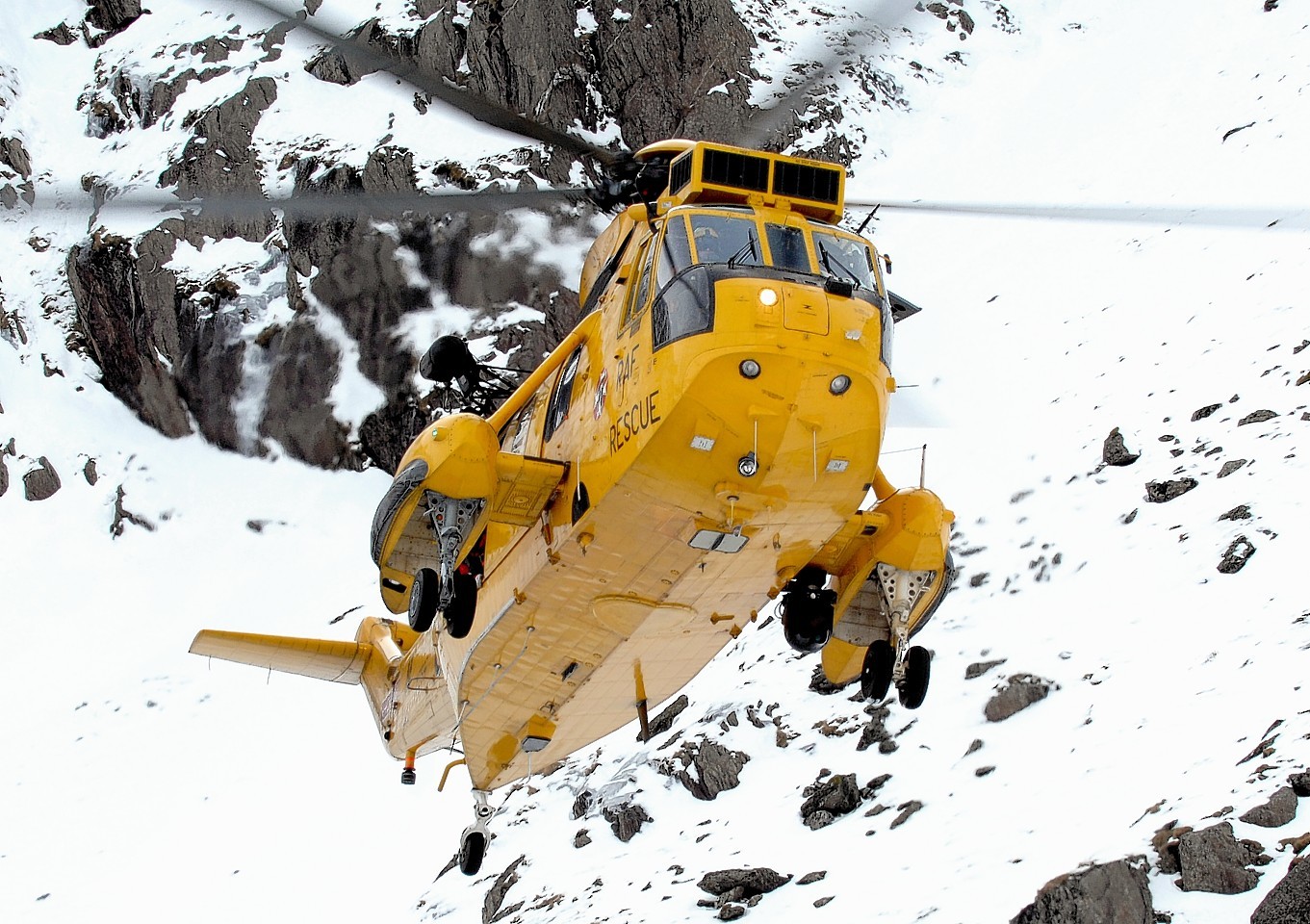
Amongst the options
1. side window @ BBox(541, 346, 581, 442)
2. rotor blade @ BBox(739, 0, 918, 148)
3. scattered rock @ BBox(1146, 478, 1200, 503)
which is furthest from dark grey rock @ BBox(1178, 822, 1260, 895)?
scattered rock @ BBox(1146, 478, 1200, 503)

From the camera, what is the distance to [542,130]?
413 inches

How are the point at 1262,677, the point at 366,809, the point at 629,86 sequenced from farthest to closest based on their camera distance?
the point at 629,86 → the point at 366,809 → the point at 1262,677

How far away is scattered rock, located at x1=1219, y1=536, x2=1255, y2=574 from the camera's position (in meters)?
15.5

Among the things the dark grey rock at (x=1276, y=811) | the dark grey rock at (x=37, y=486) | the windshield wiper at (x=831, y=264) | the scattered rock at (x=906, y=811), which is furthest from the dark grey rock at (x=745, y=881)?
the dark grey rock at (x=37, y=486)

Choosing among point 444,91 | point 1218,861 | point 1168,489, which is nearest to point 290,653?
point 444,91

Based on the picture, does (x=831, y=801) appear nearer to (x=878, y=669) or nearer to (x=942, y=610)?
(x=942, y=610)

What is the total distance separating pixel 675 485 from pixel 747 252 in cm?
187

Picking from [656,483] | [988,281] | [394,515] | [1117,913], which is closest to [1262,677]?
[1117,913]

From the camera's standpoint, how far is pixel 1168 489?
60.5 feet

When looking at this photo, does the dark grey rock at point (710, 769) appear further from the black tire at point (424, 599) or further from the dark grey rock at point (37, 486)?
the dark grey rock at point (37, 486)

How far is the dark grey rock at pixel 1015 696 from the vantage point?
15.9 meters

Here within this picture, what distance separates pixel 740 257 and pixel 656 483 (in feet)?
6.00

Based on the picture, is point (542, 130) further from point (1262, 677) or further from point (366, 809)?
point (366, 809)

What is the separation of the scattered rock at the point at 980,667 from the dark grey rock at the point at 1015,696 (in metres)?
0.76
